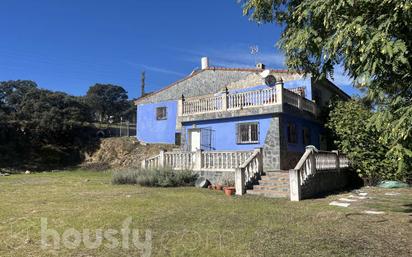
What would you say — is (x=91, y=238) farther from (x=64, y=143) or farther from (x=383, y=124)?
(x=64, y=143)

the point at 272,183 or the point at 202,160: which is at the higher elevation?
the point at 202,160

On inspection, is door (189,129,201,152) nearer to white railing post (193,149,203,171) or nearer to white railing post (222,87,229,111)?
white railing post (222,87,229,111)

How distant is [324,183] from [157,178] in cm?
777

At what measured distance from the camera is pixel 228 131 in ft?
66.3

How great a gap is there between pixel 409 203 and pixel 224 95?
36.8 feet

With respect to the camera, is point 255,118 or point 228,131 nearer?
point 255,118

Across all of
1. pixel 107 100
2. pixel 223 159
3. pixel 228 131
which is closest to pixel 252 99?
pixel 228 131

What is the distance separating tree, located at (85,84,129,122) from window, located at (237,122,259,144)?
47.3m

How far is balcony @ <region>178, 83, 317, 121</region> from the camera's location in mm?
18188

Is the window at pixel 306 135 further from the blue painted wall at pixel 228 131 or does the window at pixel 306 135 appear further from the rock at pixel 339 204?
the rock at pixel 339 204

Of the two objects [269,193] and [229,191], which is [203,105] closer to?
[229,191]

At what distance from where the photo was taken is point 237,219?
8734mm

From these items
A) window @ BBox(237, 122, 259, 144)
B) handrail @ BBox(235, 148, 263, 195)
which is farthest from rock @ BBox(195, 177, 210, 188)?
window @ BBox(237, 122, 259, 144)

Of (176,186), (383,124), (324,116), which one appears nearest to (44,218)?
(383,124)
